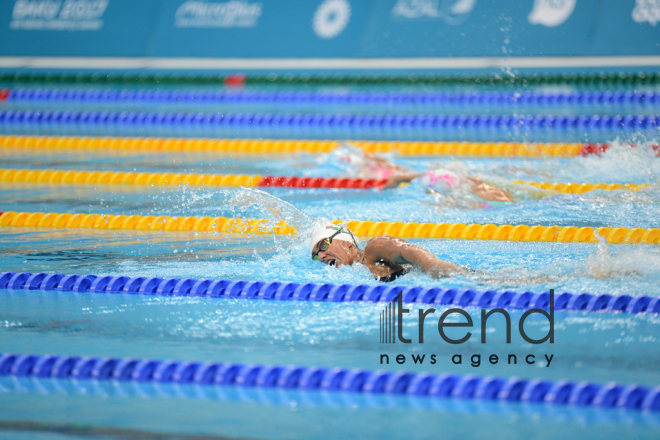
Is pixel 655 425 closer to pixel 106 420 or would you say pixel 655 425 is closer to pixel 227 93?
pixel 106 420

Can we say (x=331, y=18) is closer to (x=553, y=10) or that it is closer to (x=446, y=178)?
(x=553, y=10)

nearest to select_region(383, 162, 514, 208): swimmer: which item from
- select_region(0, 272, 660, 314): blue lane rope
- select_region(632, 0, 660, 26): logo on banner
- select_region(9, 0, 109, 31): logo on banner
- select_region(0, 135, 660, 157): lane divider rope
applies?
select_region(0, 135, 660, 157): lane divider rope

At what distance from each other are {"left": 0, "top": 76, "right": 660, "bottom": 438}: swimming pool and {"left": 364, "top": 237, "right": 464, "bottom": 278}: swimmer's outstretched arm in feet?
0.17

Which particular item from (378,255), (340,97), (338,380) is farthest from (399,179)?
(340,97)

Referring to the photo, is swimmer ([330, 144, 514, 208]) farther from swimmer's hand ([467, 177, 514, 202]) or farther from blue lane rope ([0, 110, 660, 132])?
blue lane rope ([0, 110, 660, 132])

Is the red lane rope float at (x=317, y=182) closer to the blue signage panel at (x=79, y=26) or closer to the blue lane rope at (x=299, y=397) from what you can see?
the blue lane rope at (x=299, y=397)

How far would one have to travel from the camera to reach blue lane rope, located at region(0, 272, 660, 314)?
345 cm

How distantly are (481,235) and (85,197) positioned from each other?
9.38 ft

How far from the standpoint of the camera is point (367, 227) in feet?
16.0

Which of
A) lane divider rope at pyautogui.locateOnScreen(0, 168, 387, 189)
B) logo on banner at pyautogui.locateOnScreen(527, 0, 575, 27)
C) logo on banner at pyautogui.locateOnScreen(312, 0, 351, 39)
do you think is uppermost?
logo on banner at pyautogui.locateOnScreen(527, 0, 575, 27)

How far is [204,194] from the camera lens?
5855 millimetres

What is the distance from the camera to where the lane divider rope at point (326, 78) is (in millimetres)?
8227

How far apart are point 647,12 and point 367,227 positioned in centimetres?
523

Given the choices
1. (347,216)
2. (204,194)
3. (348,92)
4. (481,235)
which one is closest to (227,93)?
(348,92)
